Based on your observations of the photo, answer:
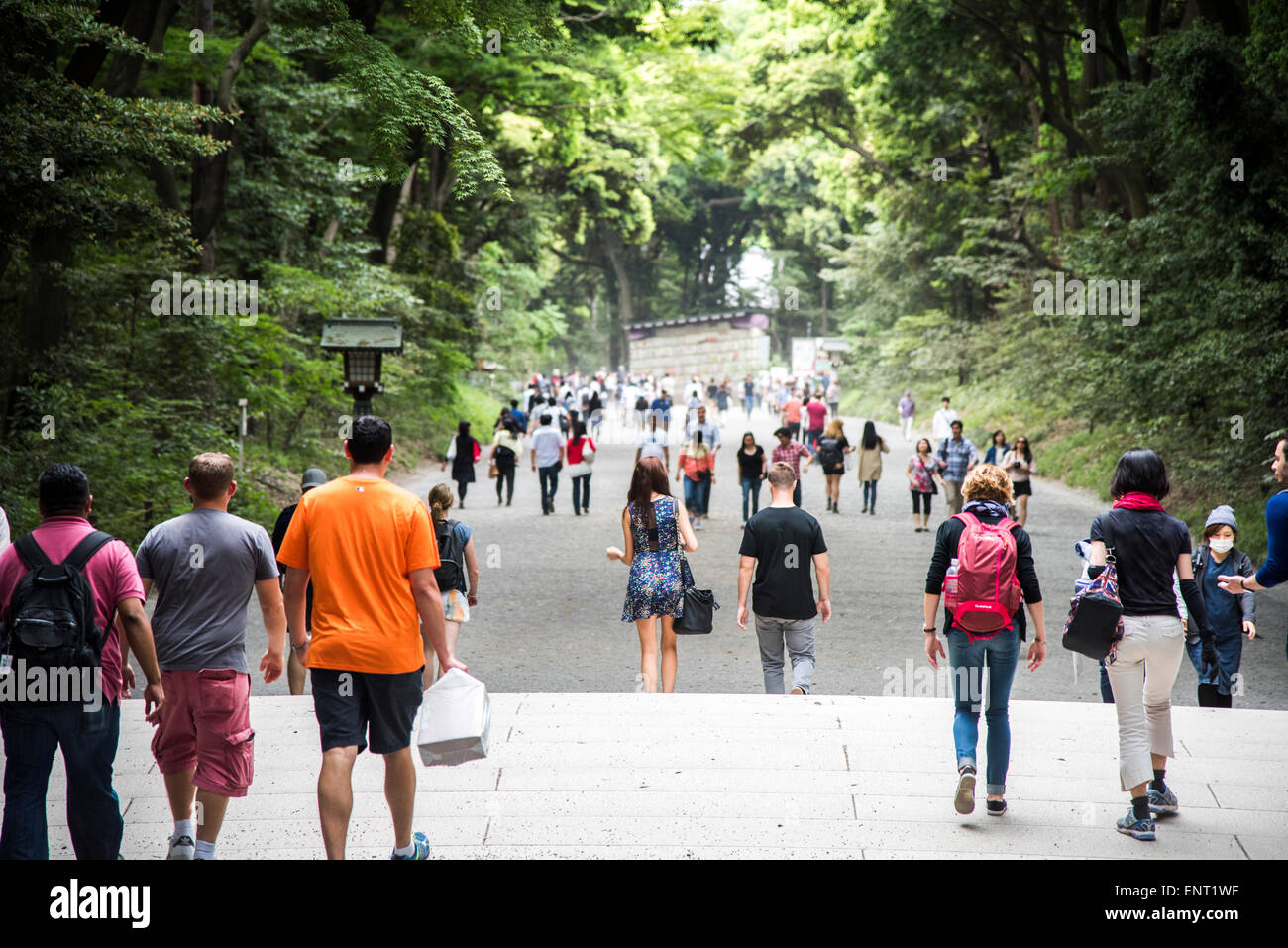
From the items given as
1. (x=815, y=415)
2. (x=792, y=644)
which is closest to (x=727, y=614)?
(x=792, y=644)

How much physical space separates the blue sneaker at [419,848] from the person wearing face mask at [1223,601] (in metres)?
5.71

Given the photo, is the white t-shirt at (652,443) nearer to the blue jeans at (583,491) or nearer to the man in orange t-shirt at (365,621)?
the blue jeans at (583,491)

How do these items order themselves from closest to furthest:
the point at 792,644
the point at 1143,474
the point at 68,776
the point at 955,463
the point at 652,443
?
the point at 68,776, the point at 1143,474, the point at 792,644, the point at 955,463, the point at 652,443

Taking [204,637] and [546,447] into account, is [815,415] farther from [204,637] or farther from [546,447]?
[204,637]

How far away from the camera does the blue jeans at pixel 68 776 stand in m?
4.47

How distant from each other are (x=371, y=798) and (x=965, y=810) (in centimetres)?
292

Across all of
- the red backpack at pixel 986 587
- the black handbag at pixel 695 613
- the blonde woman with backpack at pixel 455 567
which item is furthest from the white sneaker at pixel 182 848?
the black handbag at pixel 695 613

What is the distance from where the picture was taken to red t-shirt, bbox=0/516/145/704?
4676mm

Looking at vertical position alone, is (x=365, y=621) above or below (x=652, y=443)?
below

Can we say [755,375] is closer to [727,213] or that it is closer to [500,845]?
[727,213]

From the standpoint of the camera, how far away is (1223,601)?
26.8 feet

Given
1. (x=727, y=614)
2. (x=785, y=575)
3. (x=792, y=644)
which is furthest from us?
(x=727, y=614)

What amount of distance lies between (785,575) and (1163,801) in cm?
289

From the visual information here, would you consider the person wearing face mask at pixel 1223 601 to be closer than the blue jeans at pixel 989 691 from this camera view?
No
